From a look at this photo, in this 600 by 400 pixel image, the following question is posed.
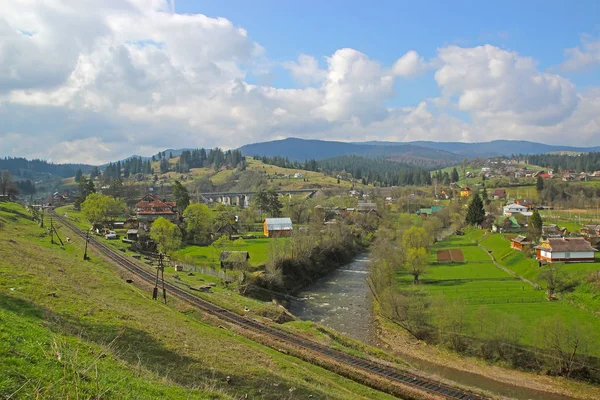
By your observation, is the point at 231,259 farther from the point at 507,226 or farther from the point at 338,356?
the point at 507,226

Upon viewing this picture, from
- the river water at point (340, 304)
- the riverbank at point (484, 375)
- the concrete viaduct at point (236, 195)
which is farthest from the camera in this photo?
the concrete viaduct at point (236, 195)

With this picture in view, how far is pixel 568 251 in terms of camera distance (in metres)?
50.8

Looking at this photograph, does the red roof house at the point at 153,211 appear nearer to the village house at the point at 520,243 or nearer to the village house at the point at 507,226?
the village house at the point at 520,243

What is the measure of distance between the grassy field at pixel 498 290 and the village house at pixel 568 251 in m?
2.06

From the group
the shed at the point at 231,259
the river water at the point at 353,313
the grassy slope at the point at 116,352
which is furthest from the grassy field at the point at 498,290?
the shed at the point at 231,259

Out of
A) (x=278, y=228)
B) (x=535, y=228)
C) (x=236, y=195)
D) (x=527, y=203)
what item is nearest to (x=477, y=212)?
(x=527, y=203)

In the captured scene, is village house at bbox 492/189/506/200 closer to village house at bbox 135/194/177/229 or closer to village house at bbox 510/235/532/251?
village house at bbox 510/235/532/251

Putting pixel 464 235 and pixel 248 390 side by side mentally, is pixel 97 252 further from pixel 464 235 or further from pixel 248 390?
pixel 464 235

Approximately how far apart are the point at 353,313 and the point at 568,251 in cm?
2874

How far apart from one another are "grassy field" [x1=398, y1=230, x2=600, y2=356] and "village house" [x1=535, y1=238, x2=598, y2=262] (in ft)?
6.77

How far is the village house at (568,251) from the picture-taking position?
50875 mm

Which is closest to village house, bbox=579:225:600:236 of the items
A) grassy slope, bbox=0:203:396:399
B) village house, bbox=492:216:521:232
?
village house, bbox=492:216:521:232

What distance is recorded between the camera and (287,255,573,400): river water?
29.1 metres

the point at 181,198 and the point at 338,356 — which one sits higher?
the point at 181,198
